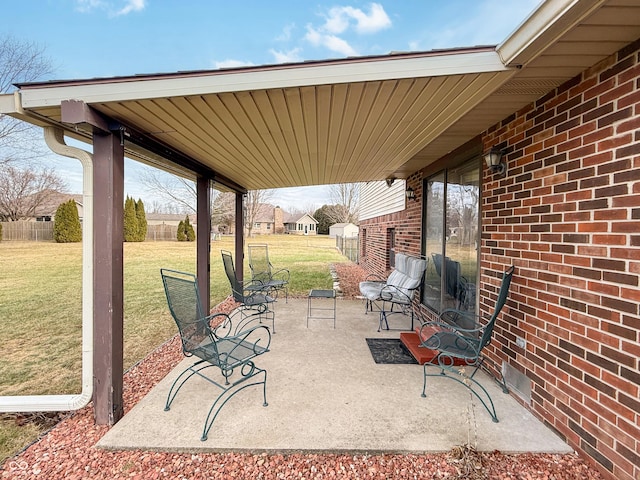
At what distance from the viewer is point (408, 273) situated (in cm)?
486

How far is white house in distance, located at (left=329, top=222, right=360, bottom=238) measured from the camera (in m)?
32.1

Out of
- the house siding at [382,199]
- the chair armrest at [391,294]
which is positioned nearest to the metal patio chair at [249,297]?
the chair armrest at [391,294]

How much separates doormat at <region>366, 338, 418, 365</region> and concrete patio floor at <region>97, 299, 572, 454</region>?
0.48 feet

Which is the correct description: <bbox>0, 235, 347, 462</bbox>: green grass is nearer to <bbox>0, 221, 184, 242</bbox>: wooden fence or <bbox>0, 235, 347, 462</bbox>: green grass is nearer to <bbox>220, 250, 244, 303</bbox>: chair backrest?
<bbox>220, 250, 244, 303</bbox>: chair backrest

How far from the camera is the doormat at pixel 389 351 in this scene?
130 inches

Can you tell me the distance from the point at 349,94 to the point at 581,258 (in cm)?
191

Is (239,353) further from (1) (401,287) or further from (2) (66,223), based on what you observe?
(2) (66,223)

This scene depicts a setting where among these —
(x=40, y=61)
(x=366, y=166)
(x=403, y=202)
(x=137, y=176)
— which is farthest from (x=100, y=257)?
(x=137, y=176)

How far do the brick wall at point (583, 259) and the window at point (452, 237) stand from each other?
2.68ft

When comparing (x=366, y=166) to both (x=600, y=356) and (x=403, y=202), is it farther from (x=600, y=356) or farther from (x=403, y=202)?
(x=600, y=356)

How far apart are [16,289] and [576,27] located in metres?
11.0

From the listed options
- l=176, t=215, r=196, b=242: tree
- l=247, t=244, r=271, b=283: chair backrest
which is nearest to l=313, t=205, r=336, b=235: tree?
l=176, t=215, r=196, b=242: tree

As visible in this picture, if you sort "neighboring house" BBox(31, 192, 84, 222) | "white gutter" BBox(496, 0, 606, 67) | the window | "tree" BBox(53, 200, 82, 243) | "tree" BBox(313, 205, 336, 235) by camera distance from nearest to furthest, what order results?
"white gutter" BBox(496, 0, 606, 67) < the window < "tree" BBox(53, 200, 82, 243) < "neighboring house" BBox(31, 192, 84, 222) < "tree" BBox(313, 205, 336, 235)

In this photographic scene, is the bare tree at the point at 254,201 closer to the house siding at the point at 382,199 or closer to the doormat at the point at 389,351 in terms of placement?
the house siding at the point at 382,199
